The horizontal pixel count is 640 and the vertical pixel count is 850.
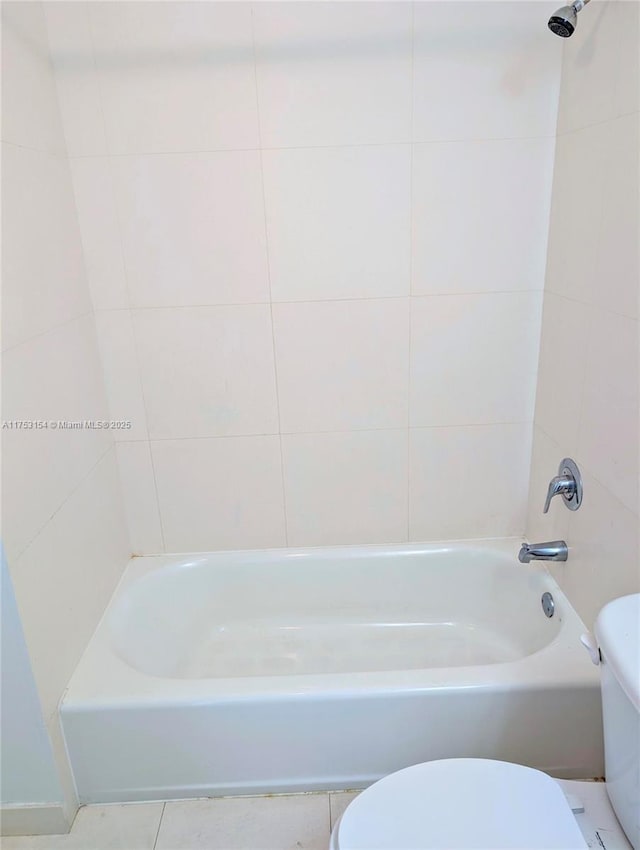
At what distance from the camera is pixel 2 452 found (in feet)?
3.87

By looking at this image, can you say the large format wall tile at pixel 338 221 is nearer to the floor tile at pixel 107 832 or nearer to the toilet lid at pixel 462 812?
the toilet lid at pixel 462 812

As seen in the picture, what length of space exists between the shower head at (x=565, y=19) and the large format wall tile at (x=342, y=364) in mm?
735

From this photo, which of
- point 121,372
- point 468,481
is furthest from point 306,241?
point 468,481

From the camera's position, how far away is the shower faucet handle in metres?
1.51

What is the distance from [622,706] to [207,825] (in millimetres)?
1034

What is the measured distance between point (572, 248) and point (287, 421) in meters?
0.95

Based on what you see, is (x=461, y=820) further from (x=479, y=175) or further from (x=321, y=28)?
(x=321, y=28)

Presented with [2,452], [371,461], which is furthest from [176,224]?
[371,461]

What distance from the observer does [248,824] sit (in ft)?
4.59

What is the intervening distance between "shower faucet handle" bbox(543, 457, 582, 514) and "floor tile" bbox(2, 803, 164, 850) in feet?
4.28

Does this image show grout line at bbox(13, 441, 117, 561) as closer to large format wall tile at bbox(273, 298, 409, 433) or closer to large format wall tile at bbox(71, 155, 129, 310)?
large format wall tile at bbox(71, 155, 129, 310)

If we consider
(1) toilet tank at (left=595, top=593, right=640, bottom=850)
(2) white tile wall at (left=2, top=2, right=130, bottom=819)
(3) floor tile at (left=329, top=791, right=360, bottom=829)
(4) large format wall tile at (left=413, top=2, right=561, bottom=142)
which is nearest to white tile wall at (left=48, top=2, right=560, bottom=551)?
(4) large format wall tile at (left=413, top=2, right=561, bottom=142)

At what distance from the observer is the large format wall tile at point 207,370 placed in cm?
173

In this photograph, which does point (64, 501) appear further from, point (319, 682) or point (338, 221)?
point (338, 221)
